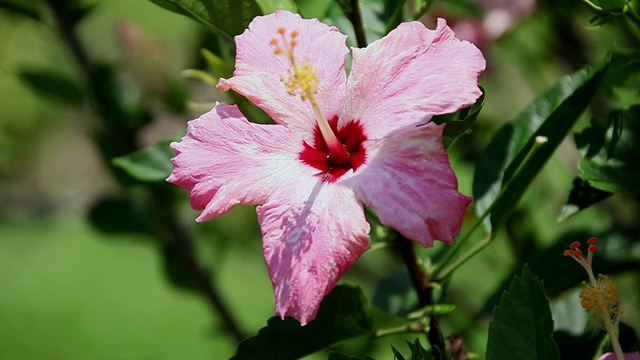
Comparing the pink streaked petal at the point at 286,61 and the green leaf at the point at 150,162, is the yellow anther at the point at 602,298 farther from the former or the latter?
the green leaf at the point at 150,162

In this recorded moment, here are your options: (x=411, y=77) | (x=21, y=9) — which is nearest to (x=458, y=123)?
(x=411, y=77)

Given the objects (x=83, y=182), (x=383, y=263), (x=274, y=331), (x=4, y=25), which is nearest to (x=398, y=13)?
(x=274, y=331)

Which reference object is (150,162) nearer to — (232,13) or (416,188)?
(232,13)

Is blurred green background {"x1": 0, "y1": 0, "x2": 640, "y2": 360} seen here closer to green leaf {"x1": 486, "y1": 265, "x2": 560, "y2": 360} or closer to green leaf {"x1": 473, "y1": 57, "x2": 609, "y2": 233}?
green leaf {"x1": 473, "y1": 57, "x2": 609, "y2": 233}

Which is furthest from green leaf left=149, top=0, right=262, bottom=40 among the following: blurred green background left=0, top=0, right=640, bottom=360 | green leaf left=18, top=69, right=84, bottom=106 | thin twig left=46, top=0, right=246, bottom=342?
green leaf left=18, top=69, right=84, bottom=106

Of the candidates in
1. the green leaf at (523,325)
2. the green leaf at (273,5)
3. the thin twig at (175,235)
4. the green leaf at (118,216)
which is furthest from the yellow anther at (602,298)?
the green leaf at (118,216)

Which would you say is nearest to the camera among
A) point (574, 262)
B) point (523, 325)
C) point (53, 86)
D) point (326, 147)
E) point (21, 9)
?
point (523, 325)
